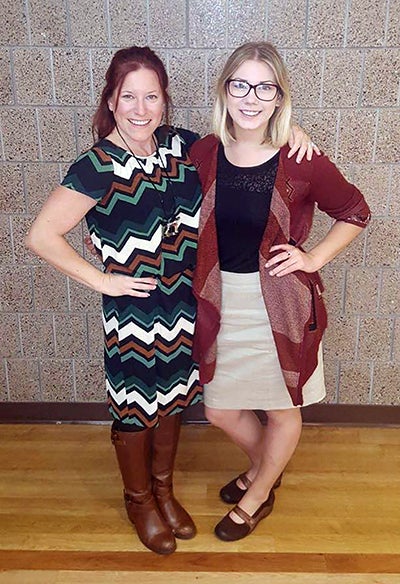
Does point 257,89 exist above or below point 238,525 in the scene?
above

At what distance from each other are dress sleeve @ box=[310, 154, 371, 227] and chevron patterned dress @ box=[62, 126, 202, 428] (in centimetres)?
34

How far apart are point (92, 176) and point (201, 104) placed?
884 mm

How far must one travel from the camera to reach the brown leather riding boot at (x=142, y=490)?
212cm

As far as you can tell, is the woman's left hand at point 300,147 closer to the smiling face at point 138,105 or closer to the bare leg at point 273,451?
the smiling face at point 138,105

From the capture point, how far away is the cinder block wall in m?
2.48

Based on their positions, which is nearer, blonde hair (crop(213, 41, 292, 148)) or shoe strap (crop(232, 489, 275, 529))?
blonde hair (crop(213, 41, 292, 148))

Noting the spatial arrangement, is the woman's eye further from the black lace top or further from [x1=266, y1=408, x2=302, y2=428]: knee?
[x1=266, y1=408, x2=302, y2=428]: knee

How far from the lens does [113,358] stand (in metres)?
2.04

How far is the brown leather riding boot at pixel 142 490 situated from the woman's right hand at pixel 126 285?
1.52ft

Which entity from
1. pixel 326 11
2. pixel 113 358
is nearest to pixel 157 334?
pixel 113 358

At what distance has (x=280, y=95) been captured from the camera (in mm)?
1880

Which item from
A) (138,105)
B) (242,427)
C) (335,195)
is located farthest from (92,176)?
(242,427)

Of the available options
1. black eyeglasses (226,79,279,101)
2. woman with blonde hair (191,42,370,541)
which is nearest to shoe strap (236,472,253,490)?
Result: woman with blonde hair (191,42,370,541)

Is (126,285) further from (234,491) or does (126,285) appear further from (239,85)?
(234,491)
